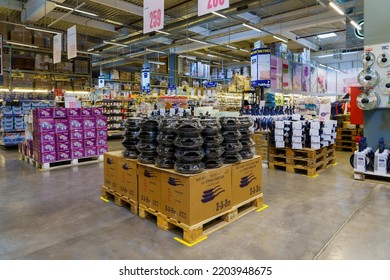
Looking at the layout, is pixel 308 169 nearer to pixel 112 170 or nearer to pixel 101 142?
pixel 112 170

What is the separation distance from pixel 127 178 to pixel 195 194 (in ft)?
4.43

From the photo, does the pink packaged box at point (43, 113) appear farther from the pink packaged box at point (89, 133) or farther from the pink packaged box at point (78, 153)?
the pink packaged box at point (78, 153)

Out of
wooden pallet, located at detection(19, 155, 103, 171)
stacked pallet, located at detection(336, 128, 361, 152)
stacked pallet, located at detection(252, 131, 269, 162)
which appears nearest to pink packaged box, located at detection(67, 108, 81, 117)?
wooden pallet, located at detection(19, 155, 103, 171)

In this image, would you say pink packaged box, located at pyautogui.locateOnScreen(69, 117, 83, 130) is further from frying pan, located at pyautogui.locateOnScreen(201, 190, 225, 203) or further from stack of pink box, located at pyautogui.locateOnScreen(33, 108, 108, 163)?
frying pan, located at pyautogui.locateOnScreen(201, 190, 225, 203)

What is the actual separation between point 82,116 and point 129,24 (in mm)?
7914

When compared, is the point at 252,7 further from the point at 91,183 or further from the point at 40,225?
the point at 40,225

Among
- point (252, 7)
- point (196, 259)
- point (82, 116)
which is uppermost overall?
point (252, 7)

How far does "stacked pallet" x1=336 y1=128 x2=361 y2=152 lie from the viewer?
9172 mm

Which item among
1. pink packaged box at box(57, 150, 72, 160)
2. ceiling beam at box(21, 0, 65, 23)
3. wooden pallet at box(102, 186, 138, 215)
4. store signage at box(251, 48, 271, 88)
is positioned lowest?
wooden pallet at box(102, 186, 138, 215)

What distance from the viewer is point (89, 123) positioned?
745 cm

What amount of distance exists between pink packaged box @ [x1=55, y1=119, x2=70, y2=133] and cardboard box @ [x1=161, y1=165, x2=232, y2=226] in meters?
4.69

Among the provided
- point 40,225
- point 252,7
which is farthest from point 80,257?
point 252,7

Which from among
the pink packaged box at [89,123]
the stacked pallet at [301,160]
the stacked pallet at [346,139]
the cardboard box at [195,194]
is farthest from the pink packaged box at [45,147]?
the stacked pallet at [346,139]

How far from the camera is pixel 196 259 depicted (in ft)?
8.92
